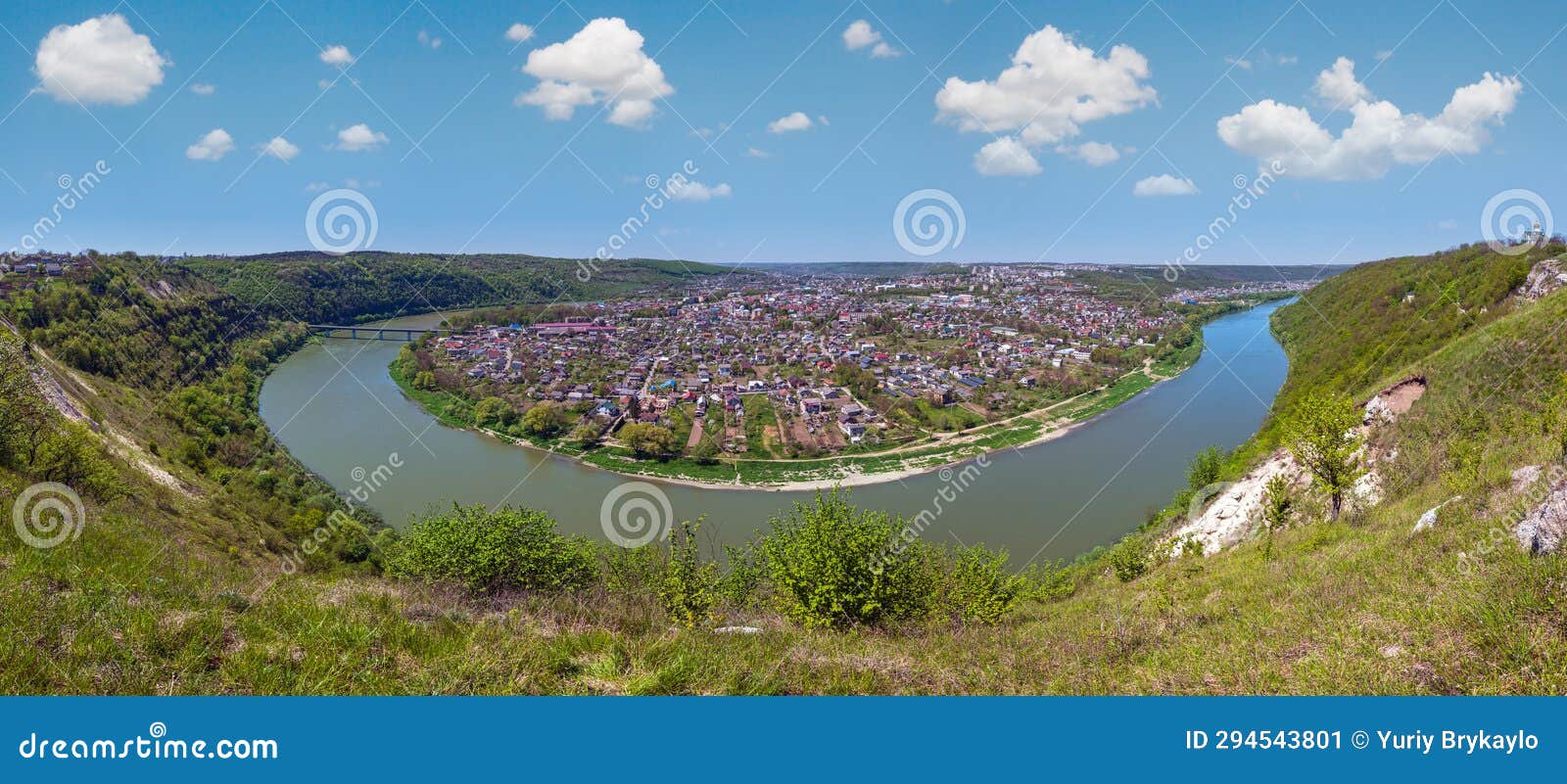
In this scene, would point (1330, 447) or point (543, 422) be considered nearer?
point (1330, 447)

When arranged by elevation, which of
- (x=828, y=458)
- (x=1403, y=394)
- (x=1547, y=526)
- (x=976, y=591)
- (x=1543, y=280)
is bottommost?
(x=828, y=458)

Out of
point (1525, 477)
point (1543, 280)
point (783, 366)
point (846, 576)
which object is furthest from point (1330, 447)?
point (783, 366)

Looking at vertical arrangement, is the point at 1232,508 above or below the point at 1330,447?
below

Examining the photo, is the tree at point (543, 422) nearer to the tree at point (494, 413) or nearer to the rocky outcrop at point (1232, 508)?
the tree at point (494, 413)

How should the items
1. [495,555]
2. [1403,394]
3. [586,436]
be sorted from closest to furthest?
[495,555] → [1403,394] → [586,436]

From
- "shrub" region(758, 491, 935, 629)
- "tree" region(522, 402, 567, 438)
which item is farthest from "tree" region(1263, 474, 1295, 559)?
"tree" region(522, 402, 567, 438)

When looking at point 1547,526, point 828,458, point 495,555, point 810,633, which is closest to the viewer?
point 1547,526

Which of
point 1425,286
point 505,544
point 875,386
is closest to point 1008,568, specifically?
point 505,544

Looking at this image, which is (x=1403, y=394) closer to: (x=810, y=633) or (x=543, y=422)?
(x=810, y=633)
